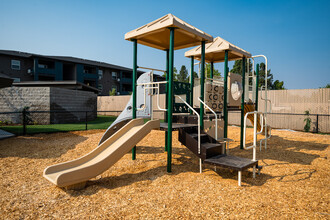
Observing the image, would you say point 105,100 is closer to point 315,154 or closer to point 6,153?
point 6,153

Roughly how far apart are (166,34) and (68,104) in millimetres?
12175

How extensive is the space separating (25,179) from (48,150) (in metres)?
2.75

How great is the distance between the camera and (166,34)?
5.39 meters

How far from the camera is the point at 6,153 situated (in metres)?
6.33

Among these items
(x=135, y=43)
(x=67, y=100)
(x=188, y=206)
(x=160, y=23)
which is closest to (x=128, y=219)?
(x=188, y=206)

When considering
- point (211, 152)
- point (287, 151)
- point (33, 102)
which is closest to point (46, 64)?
point (33, 102)

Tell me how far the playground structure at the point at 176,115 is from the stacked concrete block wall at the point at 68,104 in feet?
28.3

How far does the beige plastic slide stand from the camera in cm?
351

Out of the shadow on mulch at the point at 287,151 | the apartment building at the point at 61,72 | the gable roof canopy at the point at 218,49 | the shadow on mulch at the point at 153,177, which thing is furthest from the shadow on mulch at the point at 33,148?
the apartment building at the point at 61,72

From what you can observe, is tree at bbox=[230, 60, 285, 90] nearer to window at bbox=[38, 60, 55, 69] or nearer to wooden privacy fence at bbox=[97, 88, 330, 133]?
wooden privacy fence at bbox=[97, 88, 330, 133]

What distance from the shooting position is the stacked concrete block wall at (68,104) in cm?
1388

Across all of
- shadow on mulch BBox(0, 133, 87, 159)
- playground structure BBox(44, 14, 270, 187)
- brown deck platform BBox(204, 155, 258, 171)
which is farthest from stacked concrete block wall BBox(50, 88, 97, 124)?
brown deck platform BBox(204, 155, 258, 171)

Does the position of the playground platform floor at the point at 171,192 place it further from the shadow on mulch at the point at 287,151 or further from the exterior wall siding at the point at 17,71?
the exterior wall siding at the point at 17,71

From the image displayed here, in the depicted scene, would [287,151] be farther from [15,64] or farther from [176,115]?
[15,64]
